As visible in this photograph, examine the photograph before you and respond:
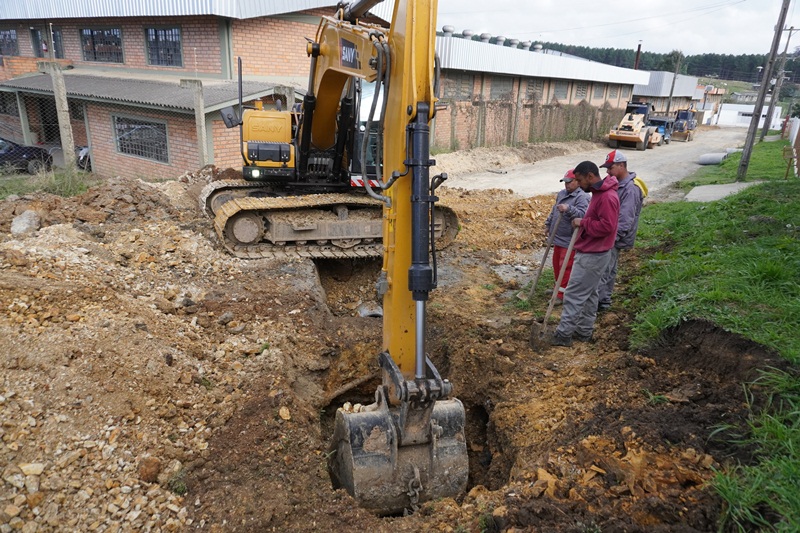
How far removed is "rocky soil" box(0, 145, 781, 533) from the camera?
10.0 ft

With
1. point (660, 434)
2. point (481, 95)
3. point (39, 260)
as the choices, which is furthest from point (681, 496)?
point (481, 95)

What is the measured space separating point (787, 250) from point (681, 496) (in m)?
4.17

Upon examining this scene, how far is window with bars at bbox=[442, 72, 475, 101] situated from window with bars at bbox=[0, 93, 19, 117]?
16.3 m

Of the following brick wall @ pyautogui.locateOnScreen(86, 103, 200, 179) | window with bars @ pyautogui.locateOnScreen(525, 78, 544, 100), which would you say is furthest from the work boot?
window with bars @ pyautogui.locateOnScreen(525, 78, 544, 100)

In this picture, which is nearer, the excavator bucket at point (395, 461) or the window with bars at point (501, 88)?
the excavator bucket at point (395, 461)

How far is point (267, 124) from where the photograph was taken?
751 centimetres

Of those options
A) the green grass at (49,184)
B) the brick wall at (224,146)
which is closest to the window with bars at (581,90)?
the brick wall at (224,146)

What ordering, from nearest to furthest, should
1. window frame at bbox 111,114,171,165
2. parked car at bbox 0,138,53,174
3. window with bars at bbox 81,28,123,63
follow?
window frame at bbox 111,114,171,165, parked car at bbox 0,138,53,174, window with bars at bbox 81,28,123,63

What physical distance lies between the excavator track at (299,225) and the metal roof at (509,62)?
345 inches

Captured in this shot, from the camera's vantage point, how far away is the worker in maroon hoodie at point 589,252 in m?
4.82

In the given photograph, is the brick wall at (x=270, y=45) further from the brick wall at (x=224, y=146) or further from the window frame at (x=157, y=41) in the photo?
the brick wall at (x=224, y=146)

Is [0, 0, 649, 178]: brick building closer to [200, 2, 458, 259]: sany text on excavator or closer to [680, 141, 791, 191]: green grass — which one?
[200, 2, 458, 259]: sany text on excavator

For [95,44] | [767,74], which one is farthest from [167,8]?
[767,74]

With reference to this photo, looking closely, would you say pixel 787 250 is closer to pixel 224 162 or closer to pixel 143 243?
pixel 143 243
